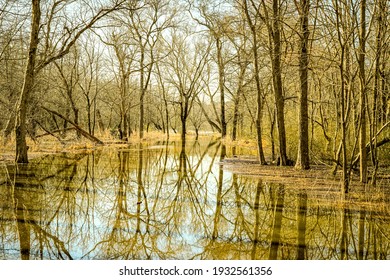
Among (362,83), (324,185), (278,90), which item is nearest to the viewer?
(362,83)

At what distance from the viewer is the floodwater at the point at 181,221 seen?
5.00m

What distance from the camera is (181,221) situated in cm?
654

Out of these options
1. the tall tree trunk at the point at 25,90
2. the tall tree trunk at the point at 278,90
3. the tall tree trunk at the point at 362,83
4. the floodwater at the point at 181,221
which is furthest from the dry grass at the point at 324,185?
the tall tree trunk at the point at 25,90

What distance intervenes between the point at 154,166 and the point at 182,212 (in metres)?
7.15

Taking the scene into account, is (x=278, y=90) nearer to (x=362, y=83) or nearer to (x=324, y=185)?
(x=324, y=185)

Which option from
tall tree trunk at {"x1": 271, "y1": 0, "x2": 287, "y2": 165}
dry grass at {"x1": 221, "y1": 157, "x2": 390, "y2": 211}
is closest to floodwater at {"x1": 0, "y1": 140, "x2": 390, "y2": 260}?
dry grass at {"x1": 221, "y1": 157, "x2": 390, "y2": 211}

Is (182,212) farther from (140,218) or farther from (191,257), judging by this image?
(191,257)

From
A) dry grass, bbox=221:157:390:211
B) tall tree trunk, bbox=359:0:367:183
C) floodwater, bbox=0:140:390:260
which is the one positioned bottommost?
floodwater, bbox=0:140:390:260

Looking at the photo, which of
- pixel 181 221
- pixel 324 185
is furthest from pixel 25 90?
pixel 324 185

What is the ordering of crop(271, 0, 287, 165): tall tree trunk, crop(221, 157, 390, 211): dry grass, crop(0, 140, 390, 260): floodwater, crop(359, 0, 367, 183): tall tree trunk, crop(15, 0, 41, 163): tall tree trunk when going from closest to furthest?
crop(0, 140, 390, 260): floodwater
crop(221, 157, 390, 211): dry grass
crop(359, 0, 367, 183): tall tree trunk
crop(271, 0, 287, 165): tall tree trunk
crop(15, 0, 41, 163): tall tree trunk

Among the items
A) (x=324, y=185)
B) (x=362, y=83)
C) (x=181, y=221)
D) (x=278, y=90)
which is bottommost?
(x=181, y=221)

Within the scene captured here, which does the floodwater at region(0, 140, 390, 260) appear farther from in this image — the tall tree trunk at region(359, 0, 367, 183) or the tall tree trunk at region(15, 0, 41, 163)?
the tall tree trunk at region(15, 0, 41, 163)

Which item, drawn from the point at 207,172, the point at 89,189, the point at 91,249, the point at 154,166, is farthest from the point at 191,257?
the point at 154,166

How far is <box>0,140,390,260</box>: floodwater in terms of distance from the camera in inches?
197
